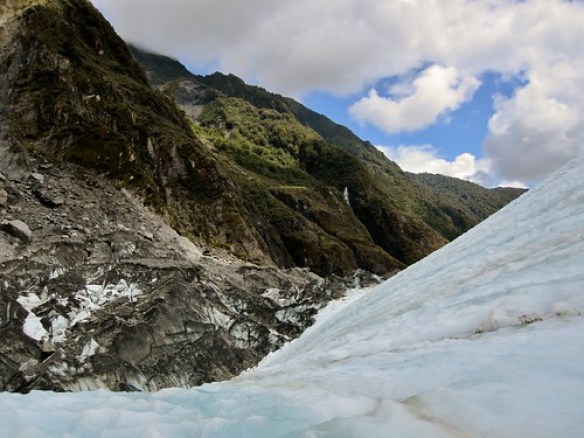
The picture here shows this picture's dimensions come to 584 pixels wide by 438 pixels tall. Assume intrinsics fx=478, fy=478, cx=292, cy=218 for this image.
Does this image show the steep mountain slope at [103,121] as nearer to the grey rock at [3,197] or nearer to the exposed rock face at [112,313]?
the grey rock at [3,197]

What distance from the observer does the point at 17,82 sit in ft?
149

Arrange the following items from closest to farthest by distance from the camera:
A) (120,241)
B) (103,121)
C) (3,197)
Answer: (3,197) → (120,241) → (103,121)

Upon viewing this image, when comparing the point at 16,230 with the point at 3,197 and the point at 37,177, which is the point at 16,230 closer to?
the point at 3,197

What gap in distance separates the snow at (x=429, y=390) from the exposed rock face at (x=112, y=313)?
11.4m

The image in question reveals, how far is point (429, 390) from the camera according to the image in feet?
15.4

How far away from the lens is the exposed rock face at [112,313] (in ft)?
57.0

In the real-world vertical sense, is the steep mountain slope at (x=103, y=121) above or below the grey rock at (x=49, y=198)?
above

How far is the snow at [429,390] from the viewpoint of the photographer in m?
4.03

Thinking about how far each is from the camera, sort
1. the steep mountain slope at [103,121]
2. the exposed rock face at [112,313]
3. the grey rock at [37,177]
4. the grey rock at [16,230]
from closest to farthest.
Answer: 1. the exposed rock face at [112,313]
2. the grey rock at [16,230]
3. the grey rock at [37,177]
4. the steep mountain slope at [103,121]

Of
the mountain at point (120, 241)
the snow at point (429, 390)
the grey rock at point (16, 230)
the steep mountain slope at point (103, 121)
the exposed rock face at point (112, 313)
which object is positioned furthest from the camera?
the steep mountain slope at point (103, 121)

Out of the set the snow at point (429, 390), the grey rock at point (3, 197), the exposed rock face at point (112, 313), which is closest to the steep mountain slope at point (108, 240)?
the exposed rock face at point (112, 313)

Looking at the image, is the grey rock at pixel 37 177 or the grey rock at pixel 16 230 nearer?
the grey rock at pixel 16 230

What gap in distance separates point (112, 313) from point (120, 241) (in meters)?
10.8

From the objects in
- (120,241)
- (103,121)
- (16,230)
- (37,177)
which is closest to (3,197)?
(16,230)
